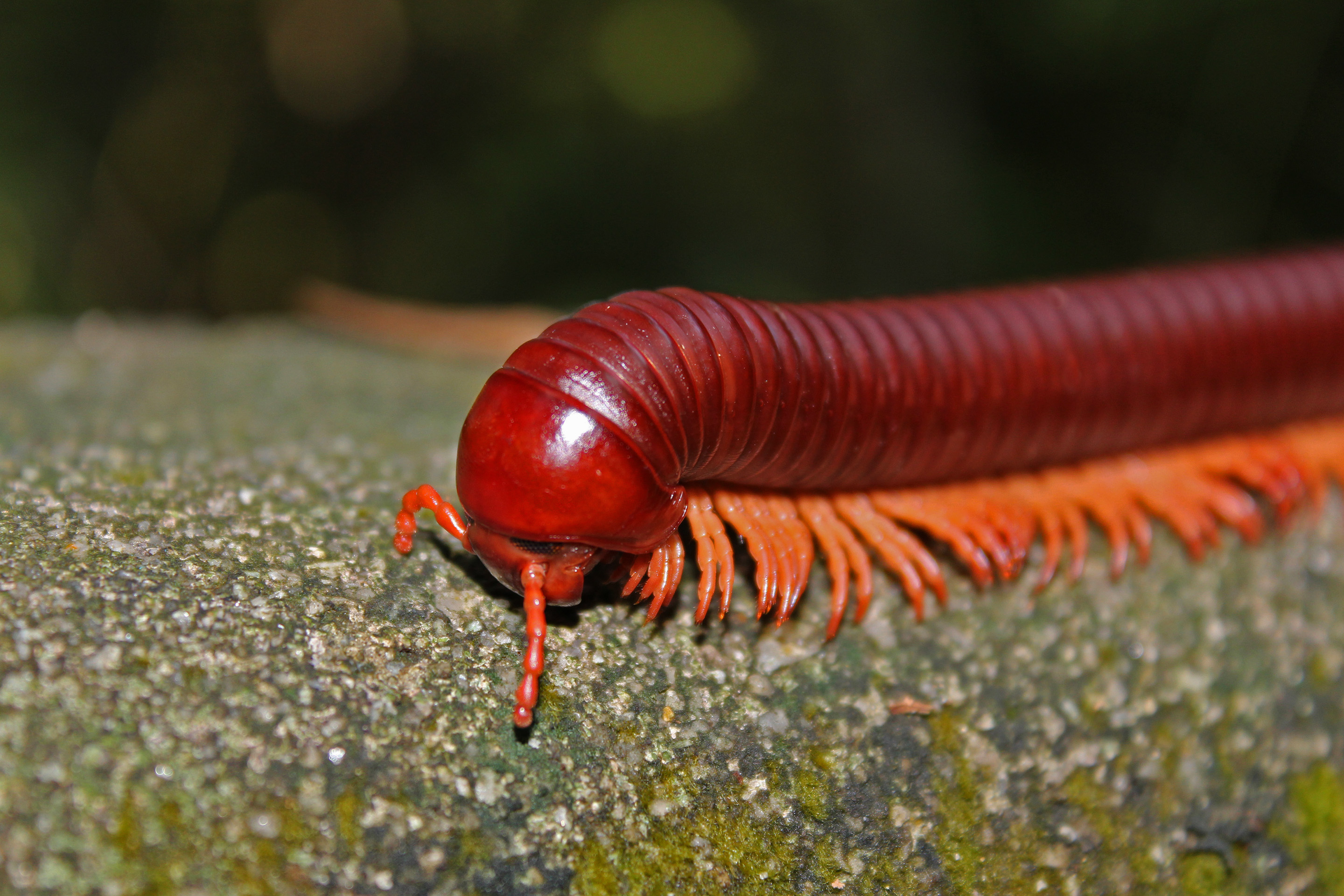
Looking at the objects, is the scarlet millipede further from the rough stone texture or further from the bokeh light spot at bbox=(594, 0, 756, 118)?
the bokeh light spot at bbox=(594, 0, 756, 118)

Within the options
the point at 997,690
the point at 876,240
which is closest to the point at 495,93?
the point at 876,240

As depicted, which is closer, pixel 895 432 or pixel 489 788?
pixel 489 788

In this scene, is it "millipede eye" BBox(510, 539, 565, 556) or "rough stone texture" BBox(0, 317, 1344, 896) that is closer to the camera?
"rough stone texture" BBox(0, 317, 1344, 896)

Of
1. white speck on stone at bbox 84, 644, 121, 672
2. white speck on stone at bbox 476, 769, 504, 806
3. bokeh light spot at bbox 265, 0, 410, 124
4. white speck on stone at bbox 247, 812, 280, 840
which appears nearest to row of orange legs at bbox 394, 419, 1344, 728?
white speck on stone at bbox 476, 769, 504, 806

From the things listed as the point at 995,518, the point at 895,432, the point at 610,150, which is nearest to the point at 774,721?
the point at 895,432

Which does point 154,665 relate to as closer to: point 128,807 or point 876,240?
point 128,807

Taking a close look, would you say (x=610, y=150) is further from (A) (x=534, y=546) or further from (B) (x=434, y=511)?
(A) (x=534, y=546)
